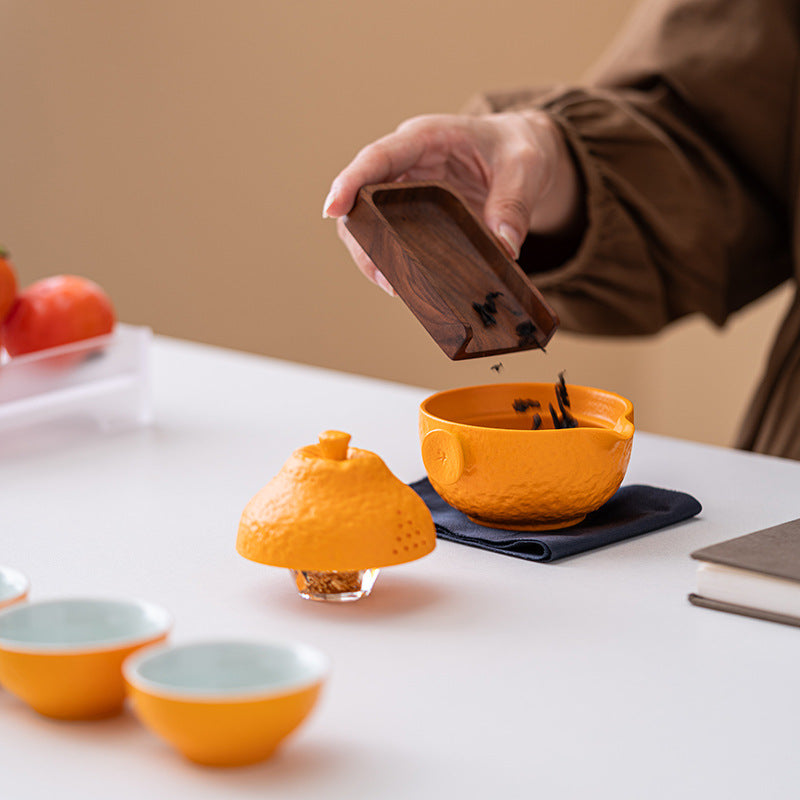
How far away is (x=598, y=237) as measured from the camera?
1.35 meters

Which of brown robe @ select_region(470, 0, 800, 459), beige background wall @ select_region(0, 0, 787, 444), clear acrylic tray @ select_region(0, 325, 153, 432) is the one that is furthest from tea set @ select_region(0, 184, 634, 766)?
beige background wall @ select_region(0, 0, 787, 444)

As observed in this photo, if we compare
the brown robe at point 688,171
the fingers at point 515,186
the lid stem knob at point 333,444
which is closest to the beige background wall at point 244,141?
the brown robe at point 688,171

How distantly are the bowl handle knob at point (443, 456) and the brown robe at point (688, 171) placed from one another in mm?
658

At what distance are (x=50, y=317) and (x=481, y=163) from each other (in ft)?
1.48

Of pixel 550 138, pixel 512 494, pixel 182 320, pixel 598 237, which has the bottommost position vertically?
pixel 182 320

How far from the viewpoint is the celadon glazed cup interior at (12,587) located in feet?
1.79

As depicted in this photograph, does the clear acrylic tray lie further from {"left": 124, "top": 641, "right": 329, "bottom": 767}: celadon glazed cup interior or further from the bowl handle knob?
{"left": 124, "top": 641, "right": 329, "bottom": 767}: celadon glazed cup interior

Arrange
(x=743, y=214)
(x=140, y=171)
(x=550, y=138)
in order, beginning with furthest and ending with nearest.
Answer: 1. (x=140, y=171)
2. (x=743, y=214)
3. (x=550, y=138)

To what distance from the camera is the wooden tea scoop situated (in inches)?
31.2

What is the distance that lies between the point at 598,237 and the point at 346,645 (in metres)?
0.86

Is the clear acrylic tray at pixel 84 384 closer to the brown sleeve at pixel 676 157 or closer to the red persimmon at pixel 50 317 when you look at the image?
the red persimmon at pixel 50 317

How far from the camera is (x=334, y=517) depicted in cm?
63

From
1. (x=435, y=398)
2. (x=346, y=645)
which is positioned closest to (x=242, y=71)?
(x=435, y=398)

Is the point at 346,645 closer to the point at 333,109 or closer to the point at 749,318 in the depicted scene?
the point at 333,109
